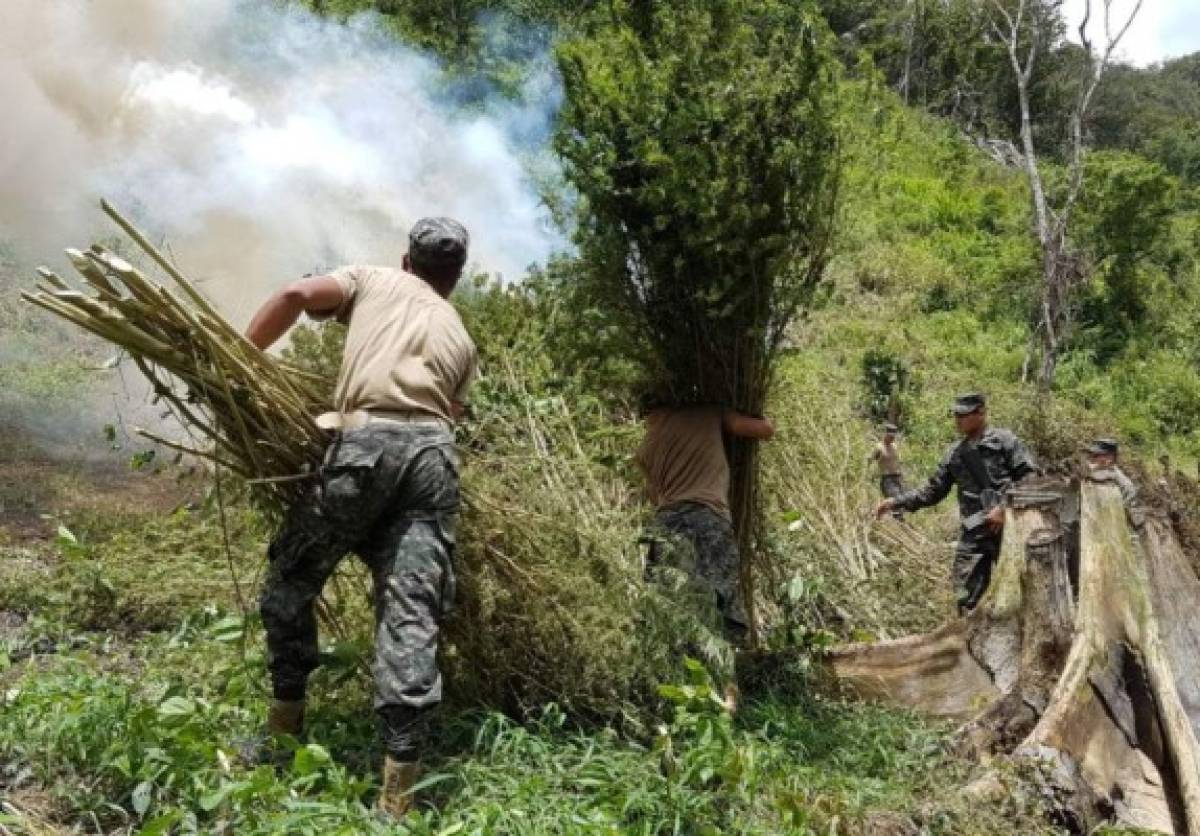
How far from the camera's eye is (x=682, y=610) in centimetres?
401

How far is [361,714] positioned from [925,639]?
8.27ft

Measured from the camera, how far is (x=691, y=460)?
4434 millimetres

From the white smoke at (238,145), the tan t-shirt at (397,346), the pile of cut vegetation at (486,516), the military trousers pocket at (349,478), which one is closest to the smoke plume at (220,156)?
the white smoke at (238,145)

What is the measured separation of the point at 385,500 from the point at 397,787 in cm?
77

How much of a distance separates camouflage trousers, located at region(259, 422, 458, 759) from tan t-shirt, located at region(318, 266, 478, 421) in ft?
0.32

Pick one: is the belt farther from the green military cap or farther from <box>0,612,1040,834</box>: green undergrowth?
the green military cap

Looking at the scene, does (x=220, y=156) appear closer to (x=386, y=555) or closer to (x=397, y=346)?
(x=397, y=346)

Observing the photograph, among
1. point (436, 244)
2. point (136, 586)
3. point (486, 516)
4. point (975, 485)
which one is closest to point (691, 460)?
point (486, 516)

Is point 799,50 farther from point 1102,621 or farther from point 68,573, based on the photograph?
point 68,573

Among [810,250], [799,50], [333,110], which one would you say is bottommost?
[810,250]

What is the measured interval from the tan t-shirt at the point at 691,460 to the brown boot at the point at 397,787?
1660 mm

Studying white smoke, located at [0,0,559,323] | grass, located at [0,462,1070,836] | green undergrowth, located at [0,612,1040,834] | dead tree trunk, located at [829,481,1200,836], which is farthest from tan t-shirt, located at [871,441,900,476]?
white smoke, located at [0,0,559,323]

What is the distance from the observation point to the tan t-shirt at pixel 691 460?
4.42 m

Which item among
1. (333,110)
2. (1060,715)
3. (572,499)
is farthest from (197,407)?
(333,110)
